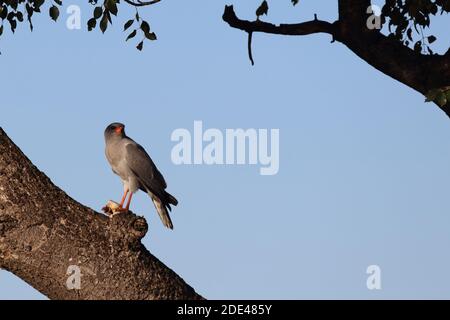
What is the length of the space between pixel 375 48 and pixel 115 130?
12.4 ft

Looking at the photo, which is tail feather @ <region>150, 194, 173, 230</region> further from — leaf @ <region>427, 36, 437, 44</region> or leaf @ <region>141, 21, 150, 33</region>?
leaf @ <region>427, 36, 437, 44</region>

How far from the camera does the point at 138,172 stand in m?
10.2

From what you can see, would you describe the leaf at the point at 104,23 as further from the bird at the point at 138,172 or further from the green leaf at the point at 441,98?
the green leaf at the point at 441,98

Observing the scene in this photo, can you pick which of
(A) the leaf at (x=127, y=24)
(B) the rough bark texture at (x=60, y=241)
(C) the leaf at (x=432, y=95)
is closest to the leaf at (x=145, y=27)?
(A) the leaf at (x=127, y=24)

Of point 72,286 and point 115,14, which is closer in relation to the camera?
point 72,286

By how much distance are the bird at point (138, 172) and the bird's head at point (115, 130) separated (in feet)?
A: 0.13

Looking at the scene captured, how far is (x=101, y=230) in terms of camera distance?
7.01 metres

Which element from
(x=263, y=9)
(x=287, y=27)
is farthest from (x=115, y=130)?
(x=287, y=27)

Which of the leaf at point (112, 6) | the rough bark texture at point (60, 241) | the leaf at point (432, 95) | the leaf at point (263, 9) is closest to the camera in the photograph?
the rough bark texture at point (60, 241)

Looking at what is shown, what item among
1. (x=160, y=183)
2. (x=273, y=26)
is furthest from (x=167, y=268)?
(x=273, y=26)

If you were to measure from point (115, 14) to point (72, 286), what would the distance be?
485cm

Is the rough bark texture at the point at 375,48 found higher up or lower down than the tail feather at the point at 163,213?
higher up

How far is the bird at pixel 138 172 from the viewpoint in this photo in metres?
10.1
